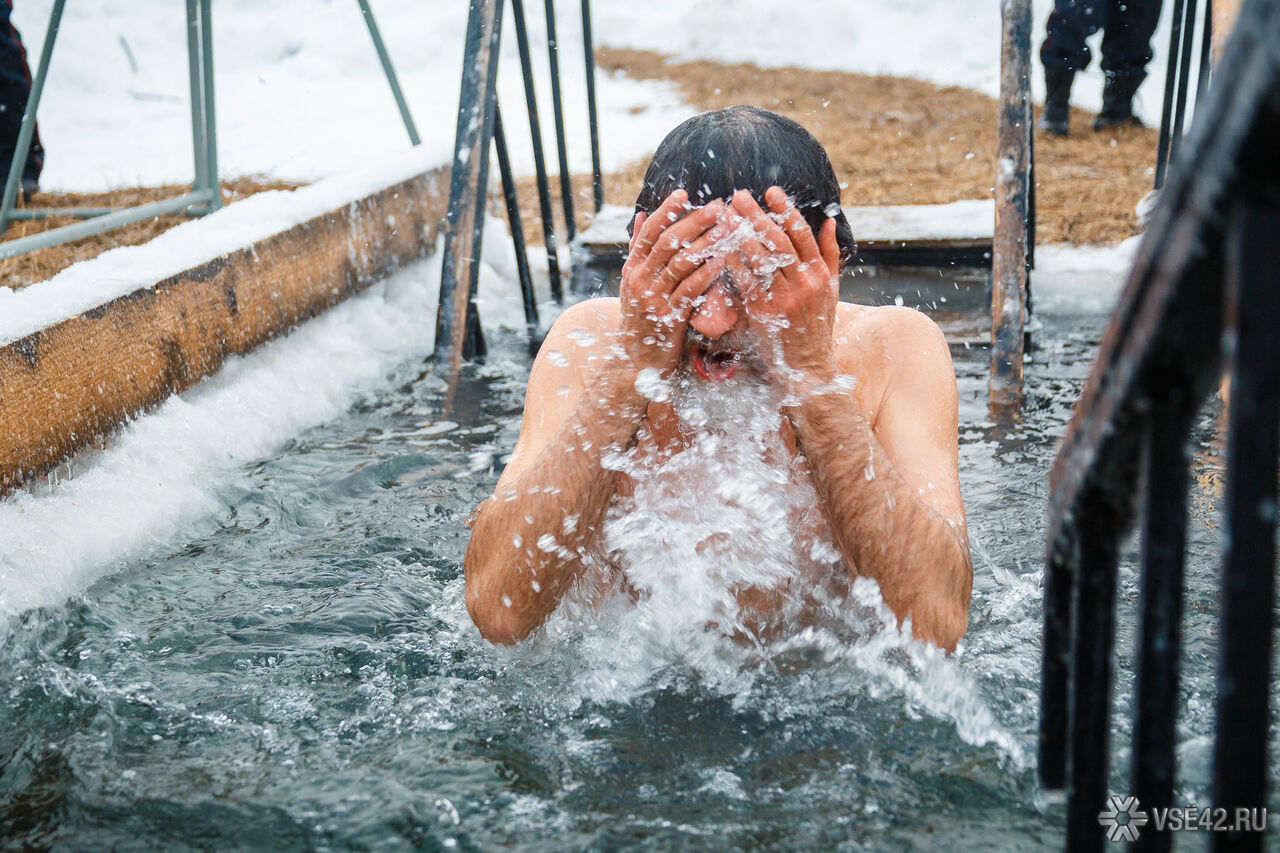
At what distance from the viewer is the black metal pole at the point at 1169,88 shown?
4.58 metres

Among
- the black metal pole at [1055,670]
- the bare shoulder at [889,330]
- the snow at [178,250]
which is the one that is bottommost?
the black metal pole at [1055,670]

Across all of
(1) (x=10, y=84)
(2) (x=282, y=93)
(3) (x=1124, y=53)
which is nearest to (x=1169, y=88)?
(3) (x=1124, y=53)

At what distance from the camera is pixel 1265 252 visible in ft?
2.25

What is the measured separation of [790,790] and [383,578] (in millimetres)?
1244

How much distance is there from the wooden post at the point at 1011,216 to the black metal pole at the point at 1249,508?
276 centimetres

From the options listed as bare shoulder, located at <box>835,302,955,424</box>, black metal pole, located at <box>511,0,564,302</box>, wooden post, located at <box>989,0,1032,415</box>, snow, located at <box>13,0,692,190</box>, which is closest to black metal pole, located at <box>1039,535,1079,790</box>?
bare shoulder, located at <box>835,302,955,424</box>

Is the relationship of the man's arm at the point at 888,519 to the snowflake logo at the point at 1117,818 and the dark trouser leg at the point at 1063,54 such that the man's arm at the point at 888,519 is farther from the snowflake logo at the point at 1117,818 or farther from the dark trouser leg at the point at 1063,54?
the dark trouser leg at the point at 1063,54

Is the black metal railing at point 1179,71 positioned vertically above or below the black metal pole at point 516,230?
above

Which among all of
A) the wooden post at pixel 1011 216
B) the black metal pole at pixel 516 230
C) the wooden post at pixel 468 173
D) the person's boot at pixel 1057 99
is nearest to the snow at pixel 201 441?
the black metal pole at pixel 516 230

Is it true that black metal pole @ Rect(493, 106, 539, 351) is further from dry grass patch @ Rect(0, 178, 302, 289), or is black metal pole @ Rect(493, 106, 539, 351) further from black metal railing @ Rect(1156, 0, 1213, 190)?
black metal railing @ Rect(1156, 0, 1213, 190)

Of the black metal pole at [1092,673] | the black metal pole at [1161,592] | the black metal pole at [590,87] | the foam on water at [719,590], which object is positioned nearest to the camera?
the black metal pole at [1161,592]

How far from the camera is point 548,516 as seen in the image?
2.02 meters

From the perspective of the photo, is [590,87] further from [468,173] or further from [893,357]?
[893,357]

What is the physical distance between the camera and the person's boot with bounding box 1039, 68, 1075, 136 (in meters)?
7.32
